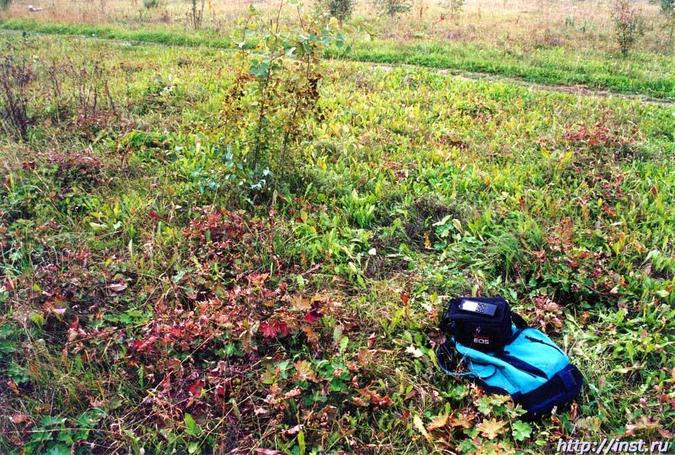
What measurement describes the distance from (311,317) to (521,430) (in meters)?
1.38

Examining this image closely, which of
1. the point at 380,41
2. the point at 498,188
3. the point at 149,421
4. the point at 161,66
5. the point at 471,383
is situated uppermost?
the point at 380,41

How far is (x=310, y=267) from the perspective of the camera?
13.2 feet

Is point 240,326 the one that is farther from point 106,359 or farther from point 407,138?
point 407,138

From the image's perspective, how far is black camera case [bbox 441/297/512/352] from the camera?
126 inches

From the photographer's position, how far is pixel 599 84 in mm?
8328

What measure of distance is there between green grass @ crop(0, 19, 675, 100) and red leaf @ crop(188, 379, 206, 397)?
21.6 feet

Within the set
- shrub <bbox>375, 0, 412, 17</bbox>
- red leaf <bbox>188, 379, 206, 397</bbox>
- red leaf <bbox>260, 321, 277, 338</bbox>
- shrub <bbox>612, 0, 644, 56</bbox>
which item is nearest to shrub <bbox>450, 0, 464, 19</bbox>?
shrub <bbox>375, 0, 412, 17</bbox>

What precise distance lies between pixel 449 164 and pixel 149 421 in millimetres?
3696

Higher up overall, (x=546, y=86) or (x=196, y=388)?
(x=546, y=86)

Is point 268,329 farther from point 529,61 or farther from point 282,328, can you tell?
point 529,61

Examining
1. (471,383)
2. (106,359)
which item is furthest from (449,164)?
(106,359)

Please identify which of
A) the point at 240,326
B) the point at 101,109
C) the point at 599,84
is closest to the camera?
the point at 240,326

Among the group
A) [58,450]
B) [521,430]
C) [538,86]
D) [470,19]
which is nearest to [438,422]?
[521,430]

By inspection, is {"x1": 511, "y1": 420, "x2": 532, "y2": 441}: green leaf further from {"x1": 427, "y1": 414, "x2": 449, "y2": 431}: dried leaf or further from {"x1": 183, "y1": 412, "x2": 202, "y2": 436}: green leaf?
{"x1": 183, "y1": 412, "x2": 202, "y2": 436}: green leaf
